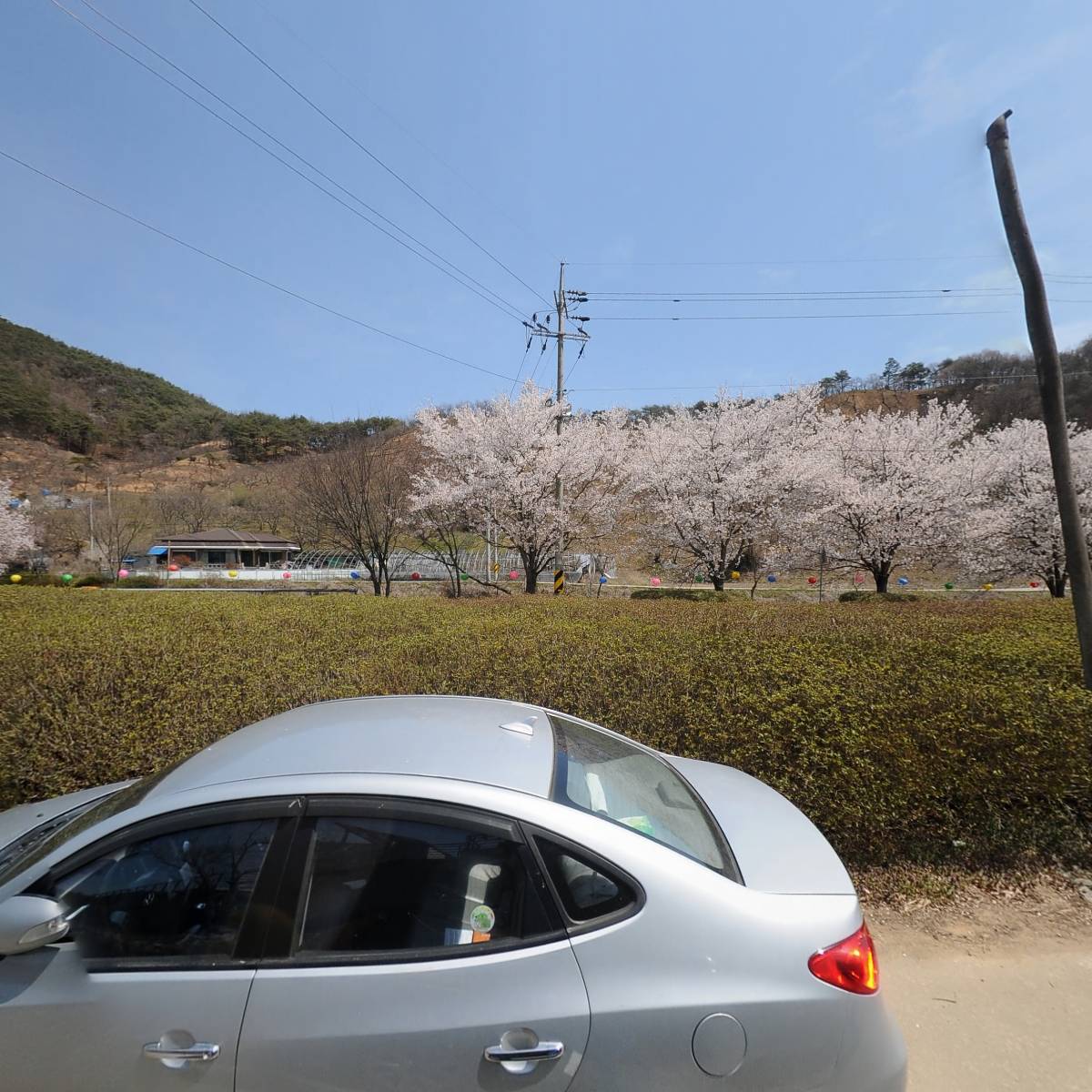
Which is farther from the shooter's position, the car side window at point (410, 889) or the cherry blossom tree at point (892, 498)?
the cherry blossom tree at point (892, 498)

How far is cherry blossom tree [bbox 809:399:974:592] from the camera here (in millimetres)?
22609

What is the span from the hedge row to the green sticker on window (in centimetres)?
245

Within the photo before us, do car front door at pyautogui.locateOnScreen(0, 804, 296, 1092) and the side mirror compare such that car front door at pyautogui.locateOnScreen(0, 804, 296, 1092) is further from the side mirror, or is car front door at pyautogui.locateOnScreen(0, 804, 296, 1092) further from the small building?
the small building

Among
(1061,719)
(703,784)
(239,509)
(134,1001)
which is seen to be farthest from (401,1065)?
(239,509)

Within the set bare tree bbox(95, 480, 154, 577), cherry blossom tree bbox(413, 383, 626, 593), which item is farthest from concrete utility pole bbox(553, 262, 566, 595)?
bare tree bbox(95, 480, 154, 577)

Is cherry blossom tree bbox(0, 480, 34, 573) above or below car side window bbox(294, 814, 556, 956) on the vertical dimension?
above

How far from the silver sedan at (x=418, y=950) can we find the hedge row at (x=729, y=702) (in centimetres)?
198

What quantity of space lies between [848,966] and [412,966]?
1136 millimetres

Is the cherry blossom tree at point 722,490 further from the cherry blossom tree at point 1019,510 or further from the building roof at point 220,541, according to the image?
the building roof at point 220,541

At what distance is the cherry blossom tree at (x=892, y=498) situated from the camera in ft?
74.2

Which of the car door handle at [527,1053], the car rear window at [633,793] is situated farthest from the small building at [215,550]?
the car door handle at [527,1053]

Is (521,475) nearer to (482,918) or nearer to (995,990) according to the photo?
(995,990)

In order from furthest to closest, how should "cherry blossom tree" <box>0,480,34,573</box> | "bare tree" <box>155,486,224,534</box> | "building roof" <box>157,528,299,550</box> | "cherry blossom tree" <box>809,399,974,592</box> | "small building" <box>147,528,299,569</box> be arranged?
"bare tree" <box>155,486,224,534</box> → "building roof" <box>157,528,299,550</box> → "small building" <box>147,528,299,569</box> → "cherry blossom tree" <box>0,480,34,573</box> → "cherry blossom tree" <box>809,399,974,592</box>

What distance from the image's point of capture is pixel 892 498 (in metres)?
22.6
